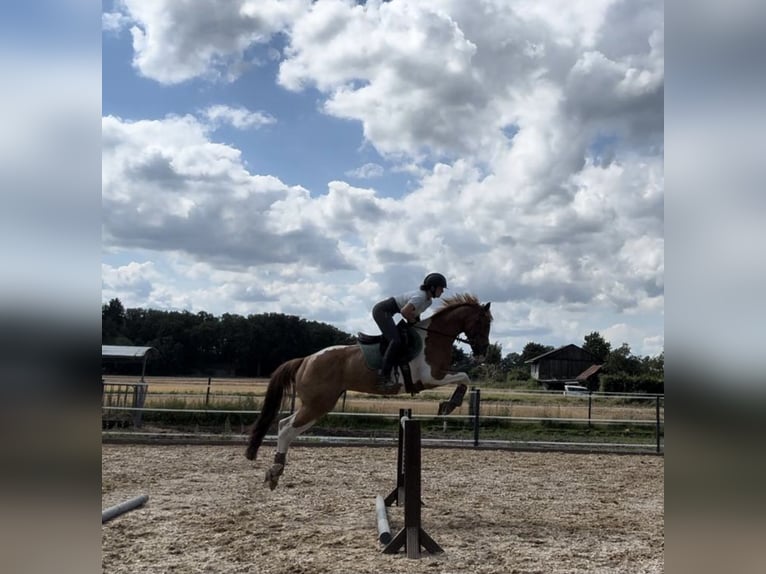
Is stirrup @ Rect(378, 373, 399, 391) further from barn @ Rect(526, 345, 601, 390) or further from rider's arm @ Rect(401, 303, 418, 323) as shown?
barn @ Rect(526, 345, 601, 390)

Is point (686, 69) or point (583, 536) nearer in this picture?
point (686, 69)

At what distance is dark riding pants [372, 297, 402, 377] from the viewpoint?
19.0 ft

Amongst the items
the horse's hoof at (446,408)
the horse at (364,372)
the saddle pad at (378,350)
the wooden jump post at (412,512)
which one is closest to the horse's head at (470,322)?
the horse at (364,372)

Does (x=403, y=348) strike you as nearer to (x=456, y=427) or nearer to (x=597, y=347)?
(x=456, y=427)

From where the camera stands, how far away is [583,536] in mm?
5309

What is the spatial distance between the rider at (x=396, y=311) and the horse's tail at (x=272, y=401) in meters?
0.99

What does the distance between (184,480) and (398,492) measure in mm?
2946

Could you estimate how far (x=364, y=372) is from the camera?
593 centimetres

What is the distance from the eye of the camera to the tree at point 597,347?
131 feet

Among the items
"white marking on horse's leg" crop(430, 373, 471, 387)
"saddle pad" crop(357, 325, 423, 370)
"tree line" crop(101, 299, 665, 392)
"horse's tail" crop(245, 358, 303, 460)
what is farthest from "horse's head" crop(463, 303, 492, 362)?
"tree line" crop(101, 299, 665, 392)

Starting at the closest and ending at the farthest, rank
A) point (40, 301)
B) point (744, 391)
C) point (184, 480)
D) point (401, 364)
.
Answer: point (744, 391) < point (40, 301) < point (401, 364) < point (184, 480)

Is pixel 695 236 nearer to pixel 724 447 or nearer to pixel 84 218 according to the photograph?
pixel 724 447

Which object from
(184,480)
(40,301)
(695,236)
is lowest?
(184,480)

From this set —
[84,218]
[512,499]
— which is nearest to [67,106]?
[84,218]
